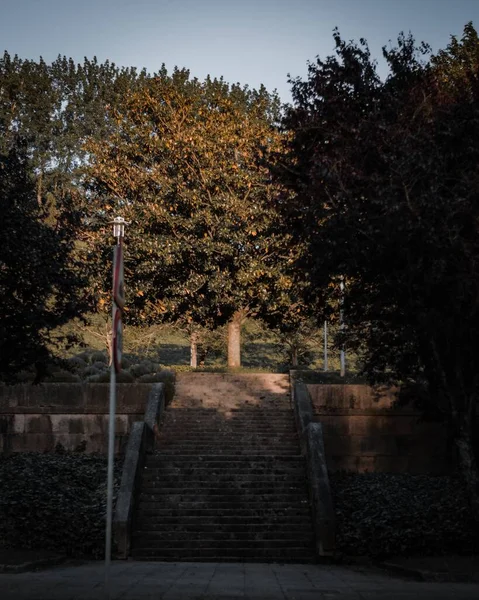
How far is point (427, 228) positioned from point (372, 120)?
9.39 ft

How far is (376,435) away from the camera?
21750mm

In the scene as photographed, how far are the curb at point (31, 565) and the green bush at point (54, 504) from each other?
986mm

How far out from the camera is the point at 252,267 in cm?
2941

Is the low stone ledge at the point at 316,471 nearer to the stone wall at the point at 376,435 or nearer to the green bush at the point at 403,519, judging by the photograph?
the green bush at the point at 403,519

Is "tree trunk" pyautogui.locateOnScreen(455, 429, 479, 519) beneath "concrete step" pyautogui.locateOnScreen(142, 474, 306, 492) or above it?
above

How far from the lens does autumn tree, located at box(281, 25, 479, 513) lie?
13.4 meters

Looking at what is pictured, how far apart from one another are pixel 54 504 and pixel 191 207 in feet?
54.0

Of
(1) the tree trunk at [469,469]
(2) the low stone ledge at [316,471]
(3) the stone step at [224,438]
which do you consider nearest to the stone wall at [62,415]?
(3) the stone step at [224,438]

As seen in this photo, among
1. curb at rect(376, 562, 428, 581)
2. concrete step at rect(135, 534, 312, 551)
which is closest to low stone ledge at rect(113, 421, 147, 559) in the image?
concrete step at rect(135, 534, 312, 551)

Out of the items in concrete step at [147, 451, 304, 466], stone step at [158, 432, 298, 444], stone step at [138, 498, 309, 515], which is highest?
stone step at [158, 432, 298, 444]

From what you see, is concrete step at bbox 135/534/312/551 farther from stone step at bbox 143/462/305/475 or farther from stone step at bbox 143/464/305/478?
stone step at bbox 143/462/305/475

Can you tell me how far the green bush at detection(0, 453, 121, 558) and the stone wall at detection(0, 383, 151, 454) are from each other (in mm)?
1224

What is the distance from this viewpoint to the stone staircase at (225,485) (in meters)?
16.4

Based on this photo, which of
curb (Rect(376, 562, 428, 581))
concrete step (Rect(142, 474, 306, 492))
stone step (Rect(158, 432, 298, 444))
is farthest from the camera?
stone step (Rect(158, 432, 298, 444))
